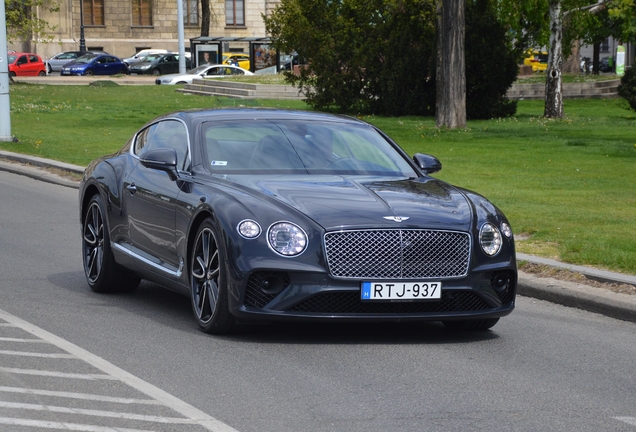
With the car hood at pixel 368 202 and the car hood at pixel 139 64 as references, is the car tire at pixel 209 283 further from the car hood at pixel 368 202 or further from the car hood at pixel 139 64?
the car hood at pixel 139 64

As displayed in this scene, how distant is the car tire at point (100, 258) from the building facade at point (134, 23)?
74828 millimetres

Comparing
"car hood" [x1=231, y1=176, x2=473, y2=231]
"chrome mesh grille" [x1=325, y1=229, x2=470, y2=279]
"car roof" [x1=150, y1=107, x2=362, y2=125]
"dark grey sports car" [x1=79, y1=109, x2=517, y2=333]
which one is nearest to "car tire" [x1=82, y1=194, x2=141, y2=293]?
"dark grey sports car" [x1=79, y1=109, x2=517, y2=333]

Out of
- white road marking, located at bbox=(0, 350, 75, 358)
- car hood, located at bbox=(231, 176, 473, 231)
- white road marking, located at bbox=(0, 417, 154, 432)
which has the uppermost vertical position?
car hood, located at bbox=(231, 176, 473, 231)

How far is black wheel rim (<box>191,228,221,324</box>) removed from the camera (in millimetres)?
7777

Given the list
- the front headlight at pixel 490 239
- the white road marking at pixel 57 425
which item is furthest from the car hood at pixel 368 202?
the white road marking at pixel 57 425

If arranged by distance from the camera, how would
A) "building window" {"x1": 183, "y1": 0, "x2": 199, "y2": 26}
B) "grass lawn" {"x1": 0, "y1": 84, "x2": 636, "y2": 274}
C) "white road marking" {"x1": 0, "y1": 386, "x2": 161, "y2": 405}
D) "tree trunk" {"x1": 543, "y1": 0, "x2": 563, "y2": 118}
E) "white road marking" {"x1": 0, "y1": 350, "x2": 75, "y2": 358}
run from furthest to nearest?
"building window" {"x1": 183, "y1": 0, "x2": 199, "y2": 26} → "tree trunk" {"x1": 543, "y1": 0, "x2": 563, "y2": 118} → "grass lawn" {"x1": 0, "y1": 84, "x2": 636, "y2": 274} → "white road marking" {"x1": 0, "y1": 350, "x2": 75, "y2": 358} → "white road marking" {"x1": 0, "y1": 386, "x2": 161, "y2": 405}

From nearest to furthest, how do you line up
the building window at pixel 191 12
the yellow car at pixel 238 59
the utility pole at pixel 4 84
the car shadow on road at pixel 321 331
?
the car shadow on road at pixel 321 331
the utility pole at pixel 4 84
the yellow car at pixel 238 59
the building window at pixel 191 12

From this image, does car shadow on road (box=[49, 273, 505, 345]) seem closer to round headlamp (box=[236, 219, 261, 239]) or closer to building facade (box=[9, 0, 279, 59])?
round headlamp (box=[236, 219, 261, 239])

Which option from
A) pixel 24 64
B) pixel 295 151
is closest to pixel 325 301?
pixel 295 151

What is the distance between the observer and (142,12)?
295 ft

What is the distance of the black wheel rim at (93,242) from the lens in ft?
31.9

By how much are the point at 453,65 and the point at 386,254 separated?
70.7ft

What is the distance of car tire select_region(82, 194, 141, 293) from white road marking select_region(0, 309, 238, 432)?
1.13 meters

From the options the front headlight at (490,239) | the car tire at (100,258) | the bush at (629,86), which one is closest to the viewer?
the front headlight at (490,239)
